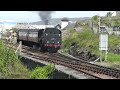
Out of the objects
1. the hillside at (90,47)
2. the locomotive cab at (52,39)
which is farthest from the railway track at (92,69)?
the locomotive cab at (52,39)

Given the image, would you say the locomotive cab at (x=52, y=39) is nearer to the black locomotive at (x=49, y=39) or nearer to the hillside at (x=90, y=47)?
the black locomotive at (x=49, y=39)

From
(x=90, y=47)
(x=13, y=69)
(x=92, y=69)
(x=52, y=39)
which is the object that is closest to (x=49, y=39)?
(x=52, y=39)

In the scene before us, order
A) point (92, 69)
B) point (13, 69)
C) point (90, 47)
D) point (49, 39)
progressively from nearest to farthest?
point (92, 69) < point (13, 69) < point (49, 39) < point (90, 47)

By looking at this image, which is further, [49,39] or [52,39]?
[52,39]

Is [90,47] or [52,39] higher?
[52,39]

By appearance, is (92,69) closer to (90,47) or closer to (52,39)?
(52,39)

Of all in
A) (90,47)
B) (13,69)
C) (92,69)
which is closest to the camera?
(92,69)

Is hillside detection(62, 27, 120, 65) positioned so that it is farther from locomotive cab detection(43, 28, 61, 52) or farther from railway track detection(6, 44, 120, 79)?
railway track detection(6, 44, 120, 79)
